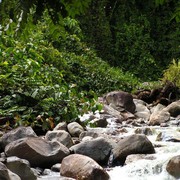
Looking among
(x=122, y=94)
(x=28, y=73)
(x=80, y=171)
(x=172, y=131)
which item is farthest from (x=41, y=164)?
(x=122, y=94)

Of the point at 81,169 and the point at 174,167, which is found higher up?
the point at 174,167

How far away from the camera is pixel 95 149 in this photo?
5.87 meters

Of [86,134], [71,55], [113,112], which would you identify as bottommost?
[113,112]

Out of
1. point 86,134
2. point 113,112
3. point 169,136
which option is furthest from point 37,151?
point 113,112

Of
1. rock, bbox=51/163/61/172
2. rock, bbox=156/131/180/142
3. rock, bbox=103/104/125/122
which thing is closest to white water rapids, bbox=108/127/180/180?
rock, bbox=51/163/61/172

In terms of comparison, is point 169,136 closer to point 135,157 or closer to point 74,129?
point 74,129

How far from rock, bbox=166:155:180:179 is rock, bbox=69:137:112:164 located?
947 millimetres

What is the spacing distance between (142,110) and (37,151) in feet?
21.8

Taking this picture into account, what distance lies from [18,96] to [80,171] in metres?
2.63

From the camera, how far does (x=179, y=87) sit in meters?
13.2

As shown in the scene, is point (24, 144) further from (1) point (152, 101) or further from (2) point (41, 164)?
(1) point (152, 101)

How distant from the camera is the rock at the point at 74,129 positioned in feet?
23.9

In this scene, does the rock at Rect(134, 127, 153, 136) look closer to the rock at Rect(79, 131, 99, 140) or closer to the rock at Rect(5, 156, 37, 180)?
the rock at Rect(79, 131, 99, 140)

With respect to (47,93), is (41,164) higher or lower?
lower
